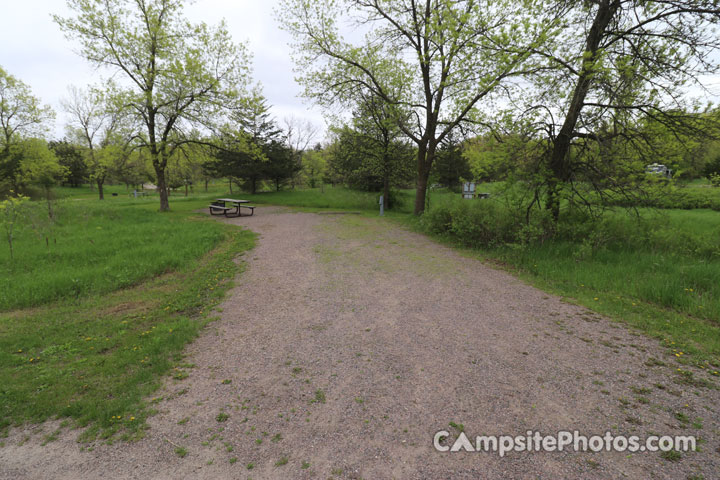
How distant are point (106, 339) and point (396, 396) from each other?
12.5ft

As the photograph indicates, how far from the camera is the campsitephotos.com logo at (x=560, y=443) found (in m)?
2.31

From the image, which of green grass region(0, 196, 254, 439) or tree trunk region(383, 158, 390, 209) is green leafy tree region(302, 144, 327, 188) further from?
green grass region(0, 196, 254, 439)

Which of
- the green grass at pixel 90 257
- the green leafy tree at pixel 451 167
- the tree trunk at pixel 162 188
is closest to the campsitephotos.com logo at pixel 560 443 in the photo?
the green grass at pixel 90 257

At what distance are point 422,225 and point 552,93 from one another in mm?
5508

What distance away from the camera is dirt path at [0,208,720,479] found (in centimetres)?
220

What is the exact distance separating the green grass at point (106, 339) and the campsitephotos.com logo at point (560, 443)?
2.53 m

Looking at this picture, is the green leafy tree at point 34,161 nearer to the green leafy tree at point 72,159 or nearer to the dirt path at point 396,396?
the green leafy tree at point 72,159

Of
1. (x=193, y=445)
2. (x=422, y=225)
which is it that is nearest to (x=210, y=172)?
(x=422, y=225)

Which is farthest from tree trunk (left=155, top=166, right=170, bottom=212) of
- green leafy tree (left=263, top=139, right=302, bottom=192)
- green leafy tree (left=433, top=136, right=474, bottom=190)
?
green leafy tree (left=433, top=136, right=474, bottom=190)

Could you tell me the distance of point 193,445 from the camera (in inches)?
94.6

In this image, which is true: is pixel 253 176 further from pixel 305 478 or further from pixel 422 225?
pixel 305 478

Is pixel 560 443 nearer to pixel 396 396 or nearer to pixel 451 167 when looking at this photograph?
pixel 396 396

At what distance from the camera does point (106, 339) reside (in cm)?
407

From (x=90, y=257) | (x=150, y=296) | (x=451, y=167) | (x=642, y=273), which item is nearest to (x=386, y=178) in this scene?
(x=451, y=167)
